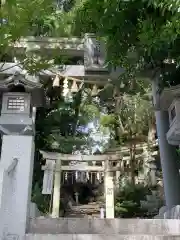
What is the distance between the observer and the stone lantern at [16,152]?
Answer: 3.37 m

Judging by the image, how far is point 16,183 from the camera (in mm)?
3521

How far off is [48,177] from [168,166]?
4438 mm

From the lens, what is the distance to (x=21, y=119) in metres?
4.21

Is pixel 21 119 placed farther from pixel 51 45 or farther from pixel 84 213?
pixel 84 213

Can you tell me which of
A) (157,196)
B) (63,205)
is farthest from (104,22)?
(63,205)

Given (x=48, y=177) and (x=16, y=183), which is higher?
(x=48, y=177)

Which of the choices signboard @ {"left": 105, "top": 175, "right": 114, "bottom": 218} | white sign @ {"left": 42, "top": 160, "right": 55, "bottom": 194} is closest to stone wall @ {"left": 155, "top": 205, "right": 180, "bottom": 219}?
signboard @ {"left": 105, "top": 175, "right": 114, "bottom": 218}

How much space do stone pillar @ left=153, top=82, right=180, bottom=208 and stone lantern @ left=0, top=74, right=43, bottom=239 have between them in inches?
87.8

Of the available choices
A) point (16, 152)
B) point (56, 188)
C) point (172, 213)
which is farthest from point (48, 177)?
point (16, 152)

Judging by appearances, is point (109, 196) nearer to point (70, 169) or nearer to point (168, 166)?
point (70, 169)

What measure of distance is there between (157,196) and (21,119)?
7123 mm

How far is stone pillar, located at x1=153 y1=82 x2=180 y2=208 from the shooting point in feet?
16.0

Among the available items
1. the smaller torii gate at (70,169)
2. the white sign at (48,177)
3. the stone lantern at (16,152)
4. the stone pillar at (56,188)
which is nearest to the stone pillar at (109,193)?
the smaller torii gate at (70,169)

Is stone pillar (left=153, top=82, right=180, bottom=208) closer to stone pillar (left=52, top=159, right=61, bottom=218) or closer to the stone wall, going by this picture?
the stone wall
